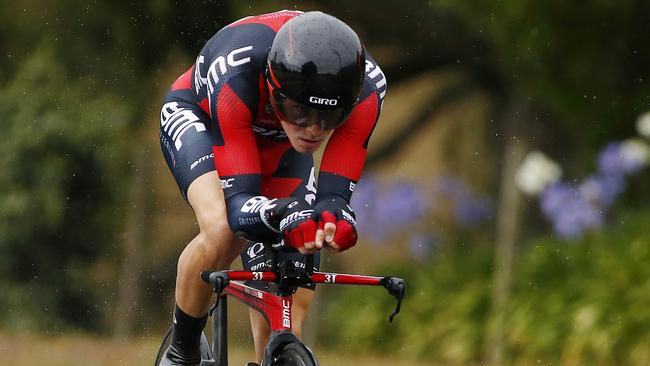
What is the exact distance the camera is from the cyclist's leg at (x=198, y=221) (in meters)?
5.51

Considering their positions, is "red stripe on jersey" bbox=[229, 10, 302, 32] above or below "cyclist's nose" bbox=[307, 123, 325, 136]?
above

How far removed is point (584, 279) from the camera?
10938 millimetres

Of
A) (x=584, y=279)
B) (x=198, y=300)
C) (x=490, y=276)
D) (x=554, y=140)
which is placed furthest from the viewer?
(x=554, y=140)

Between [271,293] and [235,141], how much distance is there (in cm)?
62

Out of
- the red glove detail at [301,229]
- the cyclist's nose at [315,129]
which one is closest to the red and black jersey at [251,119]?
the cyclist's nose at [315,129]

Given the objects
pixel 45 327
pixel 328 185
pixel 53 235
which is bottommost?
pixel 45 327

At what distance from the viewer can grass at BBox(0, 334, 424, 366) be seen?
10938 mm

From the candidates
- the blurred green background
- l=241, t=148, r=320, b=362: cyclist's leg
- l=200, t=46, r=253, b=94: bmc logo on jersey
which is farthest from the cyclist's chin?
the blurred green background

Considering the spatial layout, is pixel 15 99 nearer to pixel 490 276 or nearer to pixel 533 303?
pixel 490 276

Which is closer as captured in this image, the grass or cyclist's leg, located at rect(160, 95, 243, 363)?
cyclist's leg, located at rect(160, 95, 243, 363)

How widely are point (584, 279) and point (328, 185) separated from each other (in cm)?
609

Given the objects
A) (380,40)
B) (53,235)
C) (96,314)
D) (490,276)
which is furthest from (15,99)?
(490,276)

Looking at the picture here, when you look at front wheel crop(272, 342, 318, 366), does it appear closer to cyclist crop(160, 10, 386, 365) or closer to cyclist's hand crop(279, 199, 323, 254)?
cyclist crop(160, 10, 386, 365)

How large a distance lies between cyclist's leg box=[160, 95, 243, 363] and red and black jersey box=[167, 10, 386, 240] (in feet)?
0.80
